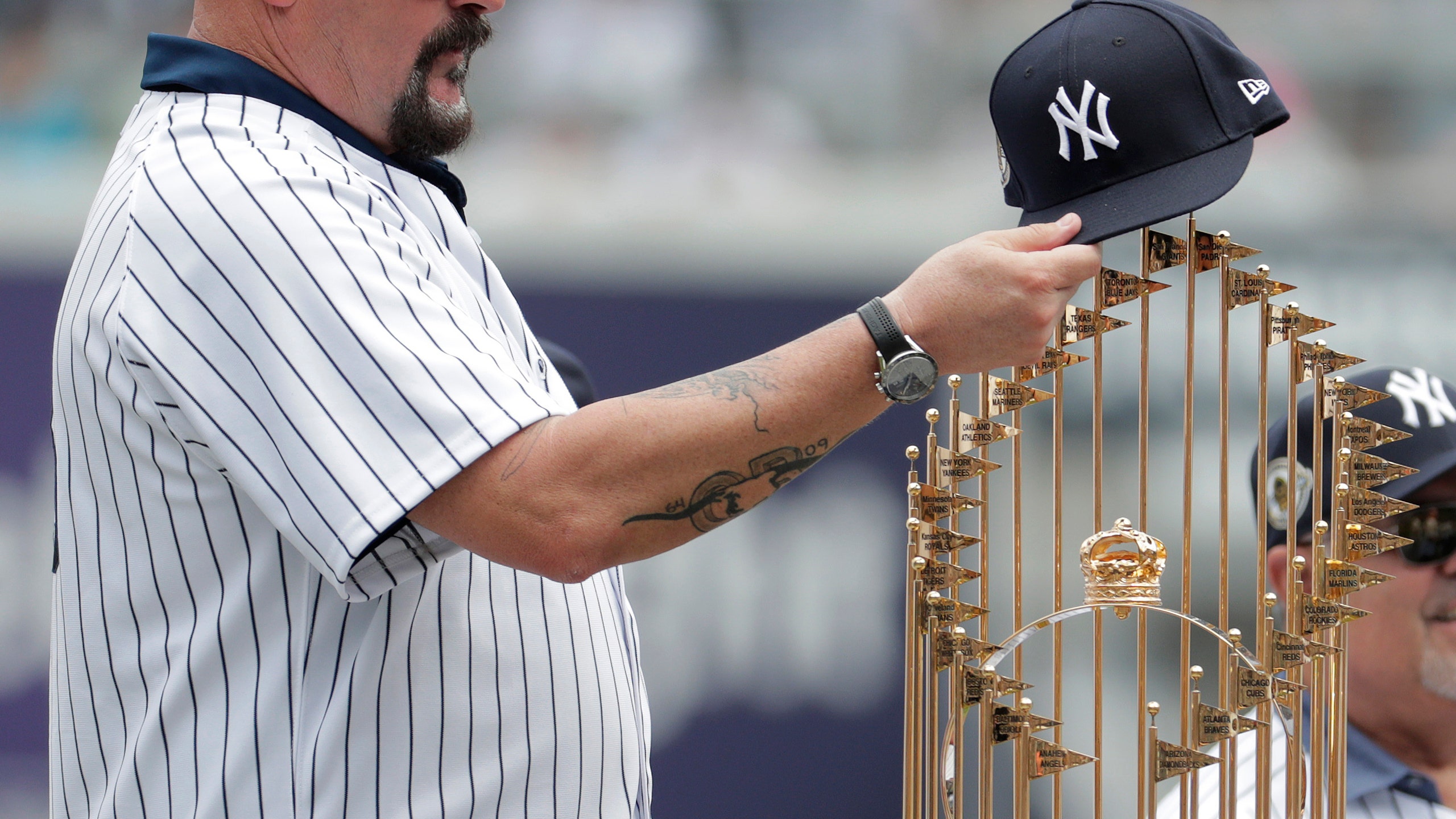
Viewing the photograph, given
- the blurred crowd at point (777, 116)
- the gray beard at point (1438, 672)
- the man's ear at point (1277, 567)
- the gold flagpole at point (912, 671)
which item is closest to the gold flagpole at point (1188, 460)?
the gold flagpole at point (912, 671)

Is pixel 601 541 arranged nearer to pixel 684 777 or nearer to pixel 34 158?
pixel 684 777

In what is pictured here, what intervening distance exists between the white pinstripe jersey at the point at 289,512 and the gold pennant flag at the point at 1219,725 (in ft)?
1.64

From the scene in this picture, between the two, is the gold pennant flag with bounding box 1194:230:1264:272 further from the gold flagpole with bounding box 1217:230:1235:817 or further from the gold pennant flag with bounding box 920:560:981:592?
the gold pennant flag with bounding box 920:560:981:592

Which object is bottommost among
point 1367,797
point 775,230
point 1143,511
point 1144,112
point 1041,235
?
point 1367,797

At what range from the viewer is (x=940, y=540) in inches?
44.6

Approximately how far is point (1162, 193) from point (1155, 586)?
0.34 m

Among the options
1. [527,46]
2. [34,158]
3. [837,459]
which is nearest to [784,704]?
[837,459]

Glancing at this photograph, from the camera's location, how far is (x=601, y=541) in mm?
860

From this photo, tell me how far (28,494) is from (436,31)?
7.56ft

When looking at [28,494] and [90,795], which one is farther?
[28,494]

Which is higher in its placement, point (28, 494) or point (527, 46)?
point (527, 46)

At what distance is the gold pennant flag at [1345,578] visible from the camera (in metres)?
1.12

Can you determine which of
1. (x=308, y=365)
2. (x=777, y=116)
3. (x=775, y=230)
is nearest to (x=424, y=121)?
(x=308, y=365)

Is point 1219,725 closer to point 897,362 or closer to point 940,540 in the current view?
point 940,540
